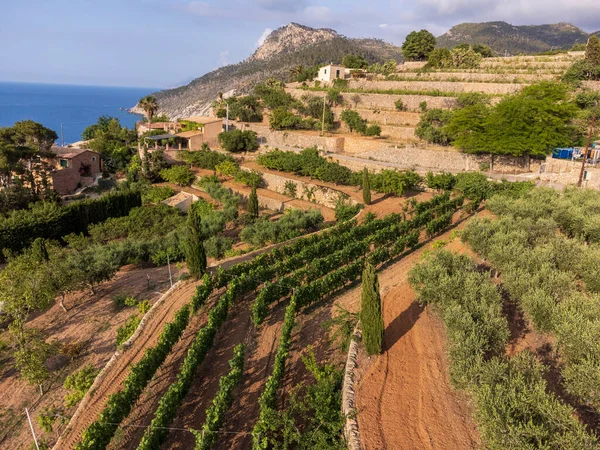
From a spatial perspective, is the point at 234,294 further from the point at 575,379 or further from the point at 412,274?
the point at 575,379

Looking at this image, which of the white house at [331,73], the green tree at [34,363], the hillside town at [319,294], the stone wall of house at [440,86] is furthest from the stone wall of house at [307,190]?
the white house at [331,73]

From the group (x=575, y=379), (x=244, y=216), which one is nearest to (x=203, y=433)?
(x=575, y=379)

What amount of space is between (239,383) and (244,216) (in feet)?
65.6

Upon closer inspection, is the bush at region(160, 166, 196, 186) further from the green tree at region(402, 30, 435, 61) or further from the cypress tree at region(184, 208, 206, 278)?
the green tree at region(402, 30, 435, 61)

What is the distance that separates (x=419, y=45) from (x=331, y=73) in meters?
18.9

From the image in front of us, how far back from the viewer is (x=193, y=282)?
20.0 meters

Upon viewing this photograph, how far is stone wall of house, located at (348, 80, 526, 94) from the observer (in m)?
46.2

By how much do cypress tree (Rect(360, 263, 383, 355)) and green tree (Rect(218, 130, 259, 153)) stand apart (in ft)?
123

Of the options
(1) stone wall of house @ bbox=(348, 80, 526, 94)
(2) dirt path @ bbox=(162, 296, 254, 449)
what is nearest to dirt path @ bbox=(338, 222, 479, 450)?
(2) dirt path @ bbox=(162, 296, 254, 449)

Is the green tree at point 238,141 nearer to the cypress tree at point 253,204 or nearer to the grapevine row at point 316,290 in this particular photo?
the cypress tree at point 253,204

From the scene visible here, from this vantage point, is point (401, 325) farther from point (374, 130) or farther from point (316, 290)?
point (374, 130)

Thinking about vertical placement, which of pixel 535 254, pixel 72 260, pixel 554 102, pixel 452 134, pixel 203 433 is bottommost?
pixel 203 433

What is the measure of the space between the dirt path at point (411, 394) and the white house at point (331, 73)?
5633cm

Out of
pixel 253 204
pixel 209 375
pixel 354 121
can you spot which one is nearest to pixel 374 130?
pixel 354 121
